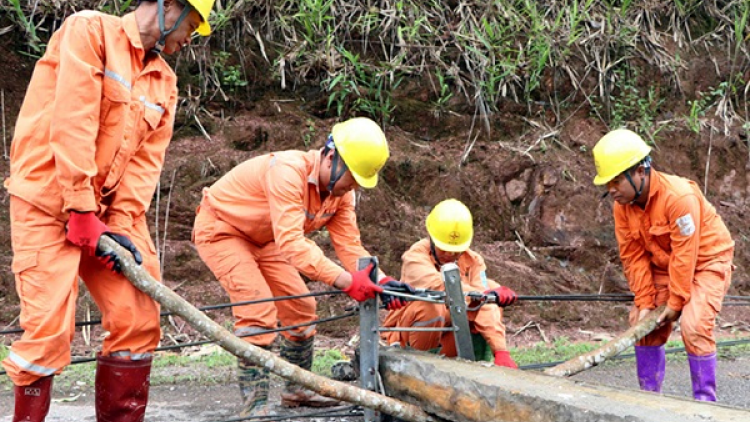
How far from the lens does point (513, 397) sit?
11.2ft

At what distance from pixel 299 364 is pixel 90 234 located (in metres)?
2.28

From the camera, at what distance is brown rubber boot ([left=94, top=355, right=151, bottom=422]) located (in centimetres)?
371

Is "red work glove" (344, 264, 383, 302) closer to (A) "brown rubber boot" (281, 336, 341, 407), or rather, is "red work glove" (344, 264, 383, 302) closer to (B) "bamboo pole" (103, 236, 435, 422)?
(B) "bamboo pole" (103, 236, 435, 422)

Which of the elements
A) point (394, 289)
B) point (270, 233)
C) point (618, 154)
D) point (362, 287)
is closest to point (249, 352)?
point (362, 287)

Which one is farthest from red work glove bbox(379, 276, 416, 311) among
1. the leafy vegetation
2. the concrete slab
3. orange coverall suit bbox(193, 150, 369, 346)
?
the leafy vegetation

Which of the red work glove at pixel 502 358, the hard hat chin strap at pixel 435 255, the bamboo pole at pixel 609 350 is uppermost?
the hard hat chin strap at pixel 435 255

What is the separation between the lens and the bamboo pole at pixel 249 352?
3.62 meters

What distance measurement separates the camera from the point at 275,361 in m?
3.92

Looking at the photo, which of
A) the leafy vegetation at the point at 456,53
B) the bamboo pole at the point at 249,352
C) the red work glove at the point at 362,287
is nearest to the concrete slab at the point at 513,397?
the bamboo pole at the point at 249,352

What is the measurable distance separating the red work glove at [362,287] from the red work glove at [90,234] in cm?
116

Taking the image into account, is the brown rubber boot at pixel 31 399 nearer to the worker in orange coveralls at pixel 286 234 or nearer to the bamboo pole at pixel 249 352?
the bamboo pole at pixel 249 352

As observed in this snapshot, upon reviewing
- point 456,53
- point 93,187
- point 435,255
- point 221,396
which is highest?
point 456,53

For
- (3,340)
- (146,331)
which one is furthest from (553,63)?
(146,331)

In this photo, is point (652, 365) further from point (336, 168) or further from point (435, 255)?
point (336, 168)
